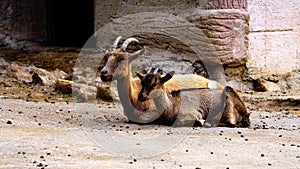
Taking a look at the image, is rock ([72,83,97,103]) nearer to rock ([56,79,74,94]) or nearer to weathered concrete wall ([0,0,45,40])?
rock ([56,79,74,94])

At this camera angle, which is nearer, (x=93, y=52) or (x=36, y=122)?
(x=36, y=122)

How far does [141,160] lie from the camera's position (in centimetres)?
504

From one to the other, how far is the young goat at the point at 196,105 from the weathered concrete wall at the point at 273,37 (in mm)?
2259

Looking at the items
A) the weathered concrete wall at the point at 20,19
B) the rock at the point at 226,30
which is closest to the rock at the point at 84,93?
the rock at the point at 226,30

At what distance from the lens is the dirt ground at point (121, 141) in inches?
195

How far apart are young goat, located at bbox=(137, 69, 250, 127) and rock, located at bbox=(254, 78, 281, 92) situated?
2.21 m

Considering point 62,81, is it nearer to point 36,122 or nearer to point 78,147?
point 36,122

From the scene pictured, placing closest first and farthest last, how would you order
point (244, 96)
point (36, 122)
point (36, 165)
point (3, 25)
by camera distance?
1. point (36, 165)
2. point (36, 122)
3. point (244, 96)
4. point (3, 25)

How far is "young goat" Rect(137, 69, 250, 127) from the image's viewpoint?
7078 millimetres

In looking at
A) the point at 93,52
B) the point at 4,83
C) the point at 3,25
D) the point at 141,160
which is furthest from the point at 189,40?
the point at 141,160

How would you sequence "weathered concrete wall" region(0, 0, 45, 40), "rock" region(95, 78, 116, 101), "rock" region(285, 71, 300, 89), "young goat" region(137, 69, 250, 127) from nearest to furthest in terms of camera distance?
"young goat" region(137, 69, 250, 127) → "rock" region(95, 78, 116, 101) → "rock" region(285, 71, 300, 89) → "weathered concrete wall" region(0, 0, 45, 40)

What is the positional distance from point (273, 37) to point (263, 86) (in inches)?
31.5

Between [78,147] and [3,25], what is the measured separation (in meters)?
6.18

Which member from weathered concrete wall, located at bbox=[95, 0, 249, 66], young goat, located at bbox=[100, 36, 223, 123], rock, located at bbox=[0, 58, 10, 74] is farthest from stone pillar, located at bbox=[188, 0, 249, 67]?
rock, located at bbox=[0, 58, 10, 74]
